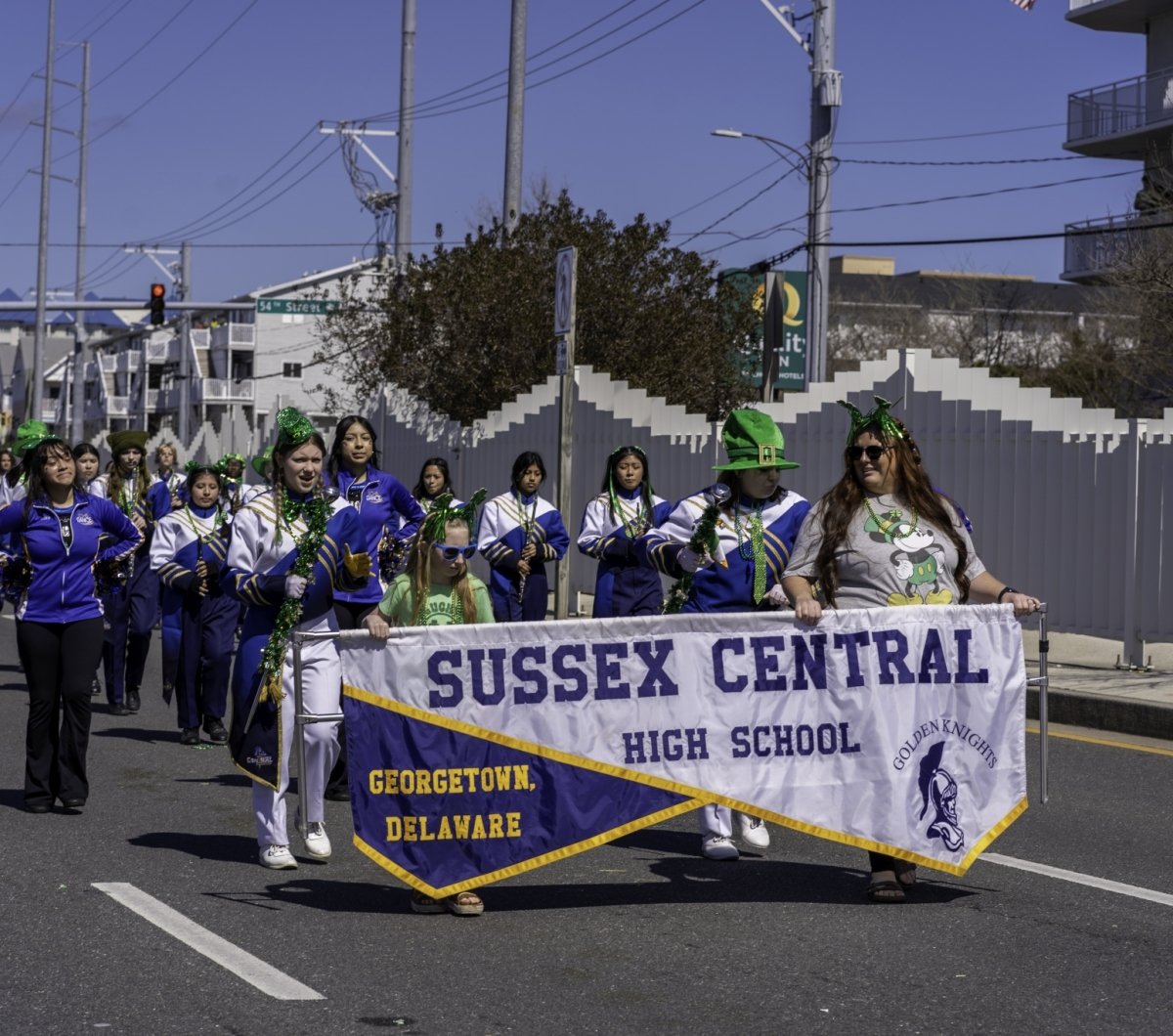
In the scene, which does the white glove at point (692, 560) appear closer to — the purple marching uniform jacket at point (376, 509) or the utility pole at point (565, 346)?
the purple marching uniform jacket at point (376, 509)

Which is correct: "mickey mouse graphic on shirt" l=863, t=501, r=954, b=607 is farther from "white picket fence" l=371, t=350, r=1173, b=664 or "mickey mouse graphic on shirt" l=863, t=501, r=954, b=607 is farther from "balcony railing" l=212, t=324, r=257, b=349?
"balcony railing" l=212, t=324, r=257, b=349

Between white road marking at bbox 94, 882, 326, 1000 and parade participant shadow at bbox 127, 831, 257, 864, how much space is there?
69cm

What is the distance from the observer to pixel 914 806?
23.8 ft

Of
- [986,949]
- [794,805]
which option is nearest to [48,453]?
[794,805]

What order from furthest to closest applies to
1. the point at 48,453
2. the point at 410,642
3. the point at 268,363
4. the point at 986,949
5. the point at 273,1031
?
the point at 268,363 < the point at 48,453 < the point at 410,642 < the point at 986,949 < the point at 273,1031

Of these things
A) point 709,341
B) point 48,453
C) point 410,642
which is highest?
point 709,341

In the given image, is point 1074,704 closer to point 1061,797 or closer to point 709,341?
point 1061,797

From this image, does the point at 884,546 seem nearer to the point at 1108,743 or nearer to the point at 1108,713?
the point at 1108,743

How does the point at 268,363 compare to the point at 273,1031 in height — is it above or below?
above

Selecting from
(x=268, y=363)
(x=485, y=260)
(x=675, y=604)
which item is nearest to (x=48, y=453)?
(x=675, y=604)

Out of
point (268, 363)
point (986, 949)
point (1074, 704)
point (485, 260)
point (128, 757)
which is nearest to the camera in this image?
point (986, 949)

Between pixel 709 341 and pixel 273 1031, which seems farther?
pixel 709 341

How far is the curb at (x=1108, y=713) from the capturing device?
1263 centimetres

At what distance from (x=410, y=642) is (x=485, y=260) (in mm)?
21705
